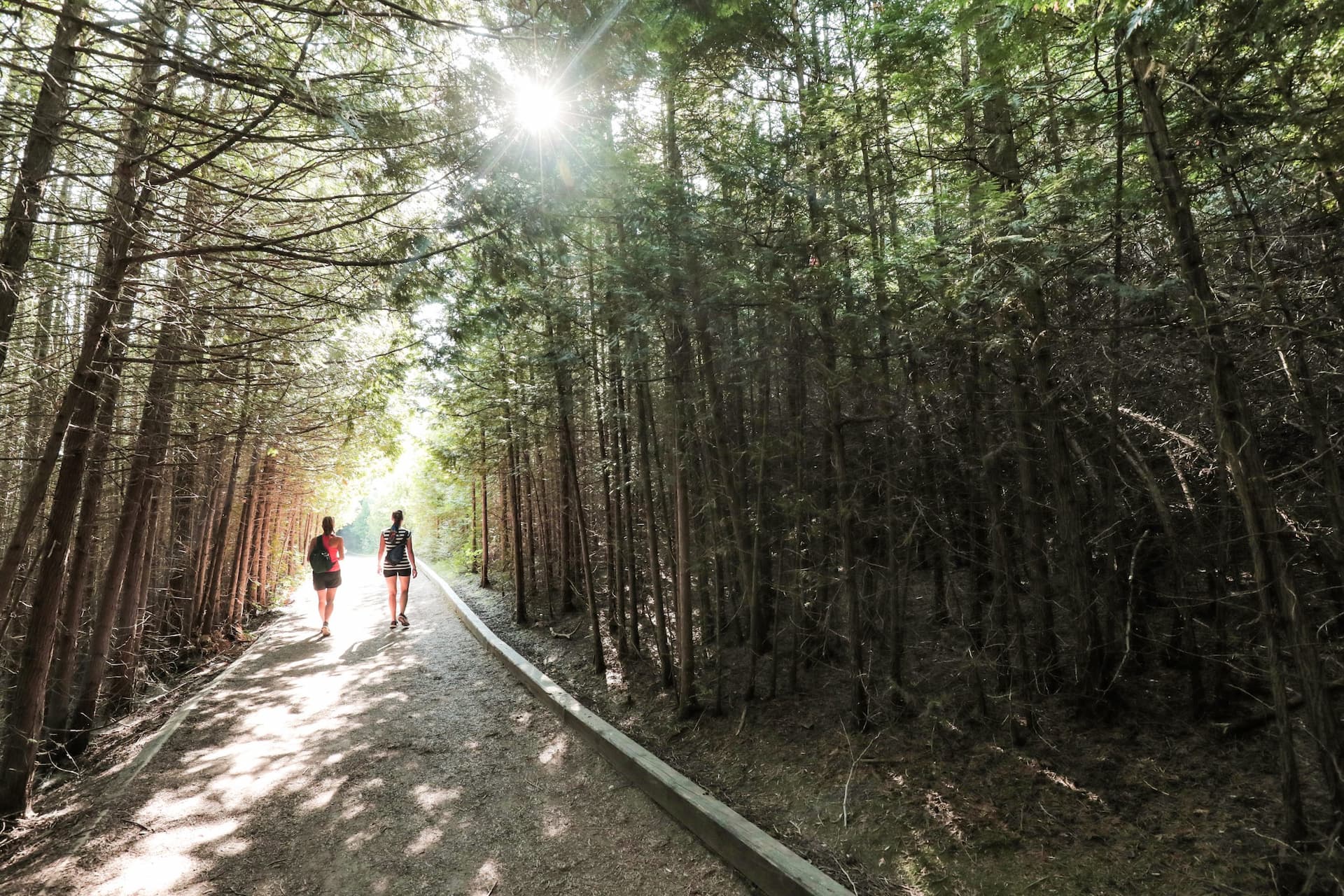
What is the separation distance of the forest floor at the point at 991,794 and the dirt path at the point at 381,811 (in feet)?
2.36

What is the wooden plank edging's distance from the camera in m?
3.22

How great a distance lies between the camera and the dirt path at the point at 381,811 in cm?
353

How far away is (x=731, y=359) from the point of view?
17.0 feet

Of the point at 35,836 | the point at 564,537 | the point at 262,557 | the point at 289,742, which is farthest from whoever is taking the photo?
the point at 262,557

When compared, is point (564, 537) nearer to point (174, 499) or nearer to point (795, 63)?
point (174, 499)

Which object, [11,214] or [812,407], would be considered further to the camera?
[812,407]

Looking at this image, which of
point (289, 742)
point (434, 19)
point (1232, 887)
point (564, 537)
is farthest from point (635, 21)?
point (564, 537)

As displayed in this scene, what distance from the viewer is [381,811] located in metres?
4.33

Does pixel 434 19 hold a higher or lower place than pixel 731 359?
higher

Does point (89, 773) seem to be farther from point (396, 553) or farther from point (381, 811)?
point (396, 553)

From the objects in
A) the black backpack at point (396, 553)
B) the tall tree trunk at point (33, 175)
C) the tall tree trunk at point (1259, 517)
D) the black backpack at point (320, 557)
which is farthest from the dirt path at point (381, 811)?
the black backpack at point (396, 553)

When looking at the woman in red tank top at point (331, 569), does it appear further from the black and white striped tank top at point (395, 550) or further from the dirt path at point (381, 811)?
the dirt path at point (381, 811)

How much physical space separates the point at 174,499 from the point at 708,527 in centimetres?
742

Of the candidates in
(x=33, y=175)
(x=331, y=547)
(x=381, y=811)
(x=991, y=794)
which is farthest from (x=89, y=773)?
(x=991, y=794)
